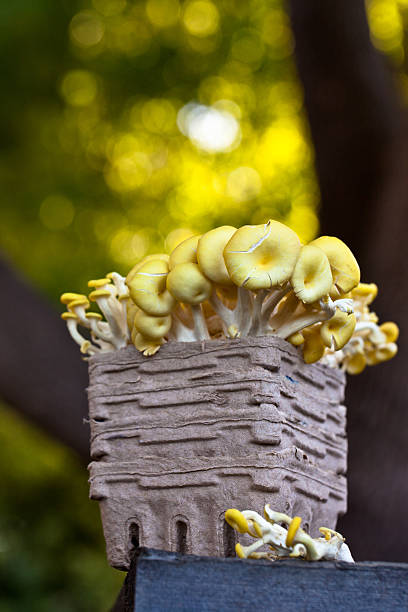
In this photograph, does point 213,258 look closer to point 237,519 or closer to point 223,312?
point 223,312

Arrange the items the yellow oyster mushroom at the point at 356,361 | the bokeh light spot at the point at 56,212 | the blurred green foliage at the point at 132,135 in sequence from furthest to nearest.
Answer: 1. the bokeh light spot at the point at 56,212
2. the blurred green foliage at the point at 132,135
3. the yellow oyster mushroom at the point at 356,361

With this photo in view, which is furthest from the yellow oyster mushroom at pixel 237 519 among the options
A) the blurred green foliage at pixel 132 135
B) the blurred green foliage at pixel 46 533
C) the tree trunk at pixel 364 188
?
the blurred green foliage at pixel 46 533

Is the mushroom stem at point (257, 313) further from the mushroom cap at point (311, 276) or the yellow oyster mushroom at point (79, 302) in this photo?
the yellow oyster mushroom at point (79, 302)

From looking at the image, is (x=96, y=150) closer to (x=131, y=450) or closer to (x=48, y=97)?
(x=48, y=97)

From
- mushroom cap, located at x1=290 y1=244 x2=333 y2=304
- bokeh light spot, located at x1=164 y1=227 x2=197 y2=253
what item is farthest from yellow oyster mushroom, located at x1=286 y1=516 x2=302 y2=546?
bokeh light spot, located at x1=164 y1=227 x2=197 y2=253

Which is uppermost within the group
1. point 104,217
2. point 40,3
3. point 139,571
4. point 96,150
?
point 40,3

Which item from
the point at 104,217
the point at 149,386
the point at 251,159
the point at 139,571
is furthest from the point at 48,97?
the point at 139,571
